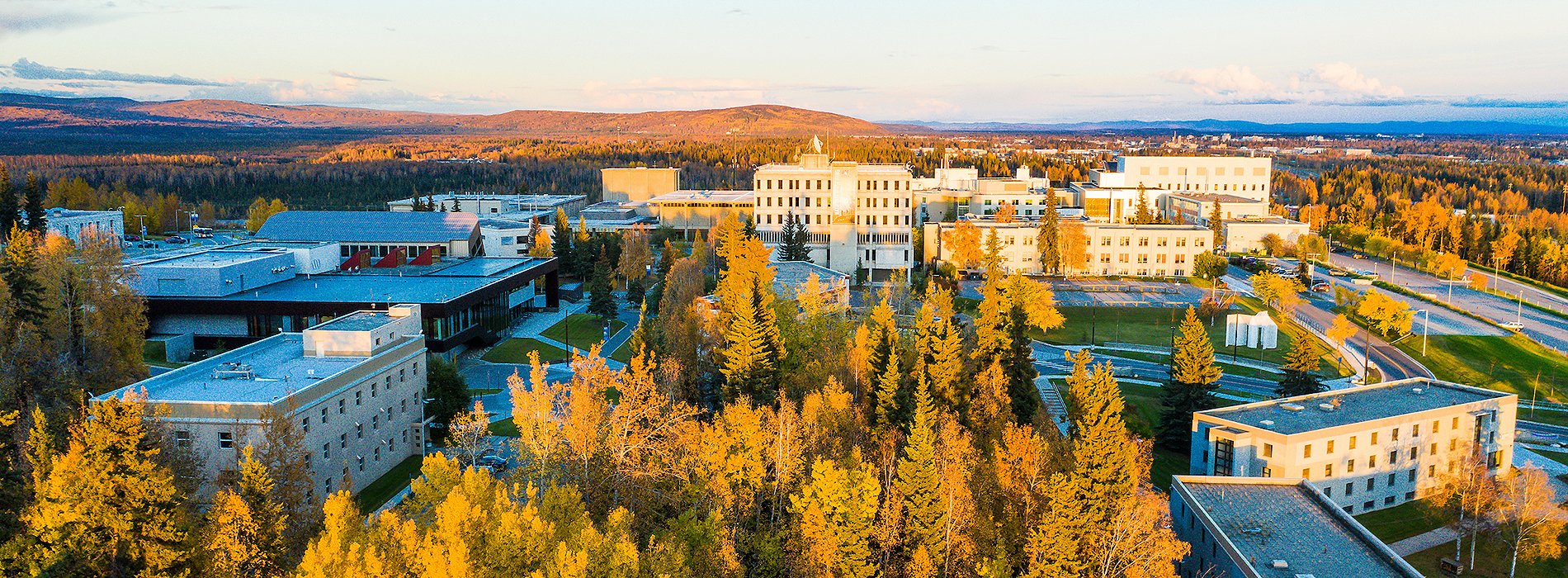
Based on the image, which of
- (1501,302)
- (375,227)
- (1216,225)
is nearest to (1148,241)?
(1216,225)

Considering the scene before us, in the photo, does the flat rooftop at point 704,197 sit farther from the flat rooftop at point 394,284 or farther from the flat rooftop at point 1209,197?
the flat rooftop at point 1209,197

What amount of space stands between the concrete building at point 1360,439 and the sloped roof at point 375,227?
2636 inches

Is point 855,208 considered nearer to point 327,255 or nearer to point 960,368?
point 327,255

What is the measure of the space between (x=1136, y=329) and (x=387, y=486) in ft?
201

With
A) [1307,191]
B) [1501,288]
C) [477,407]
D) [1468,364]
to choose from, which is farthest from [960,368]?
[1307,191]

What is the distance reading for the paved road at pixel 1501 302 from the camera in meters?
78.0

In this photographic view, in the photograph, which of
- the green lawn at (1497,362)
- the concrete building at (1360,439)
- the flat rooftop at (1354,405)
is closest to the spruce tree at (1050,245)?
the green lawn at (1497,362)

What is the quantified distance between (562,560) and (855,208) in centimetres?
8168

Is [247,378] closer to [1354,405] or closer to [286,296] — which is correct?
[286,296]

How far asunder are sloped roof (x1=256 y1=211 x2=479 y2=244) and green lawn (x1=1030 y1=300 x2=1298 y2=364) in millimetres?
53233

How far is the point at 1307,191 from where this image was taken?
193000 mm

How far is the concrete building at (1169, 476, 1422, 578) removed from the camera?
3155 cm

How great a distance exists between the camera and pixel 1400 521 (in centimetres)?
4275

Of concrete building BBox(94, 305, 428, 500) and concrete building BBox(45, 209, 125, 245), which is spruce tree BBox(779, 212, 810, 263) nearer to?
concrete building BBox(94, 305, 428, 500)
